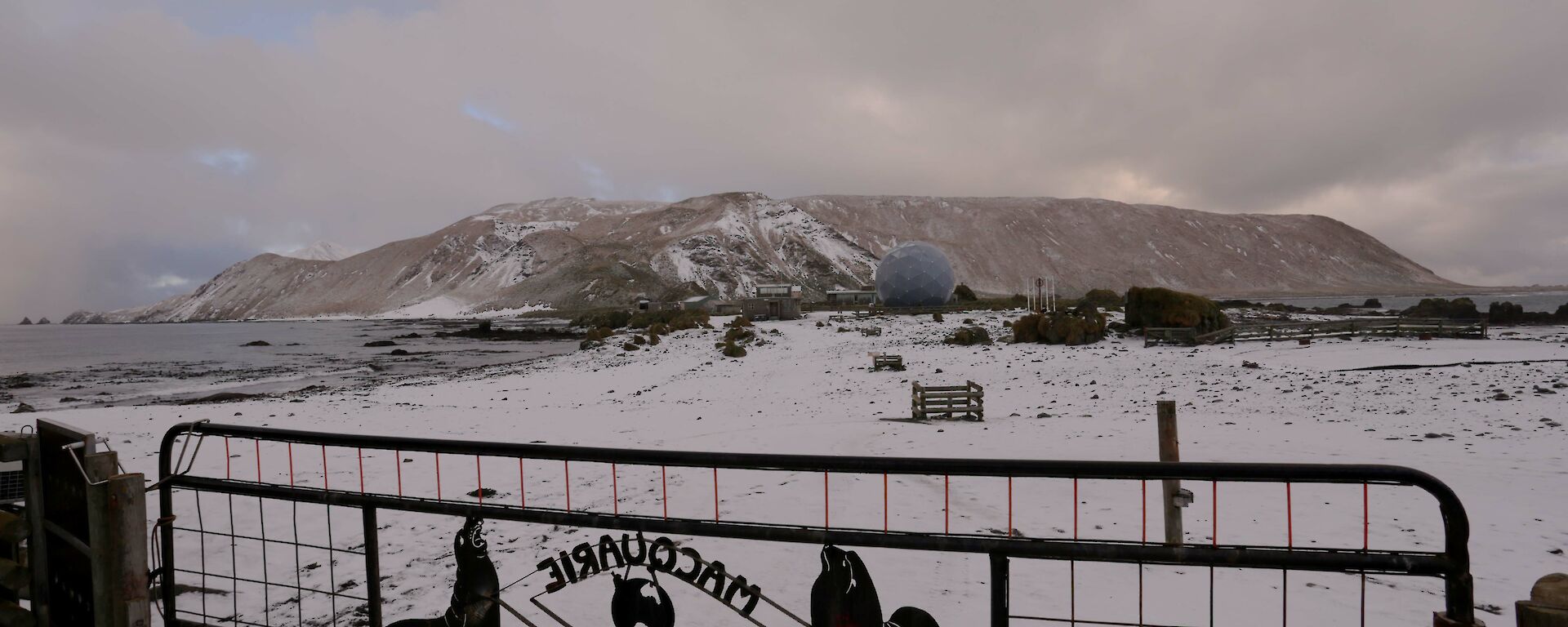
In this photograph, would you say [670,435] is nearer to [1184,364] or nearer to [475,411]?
[475,411]

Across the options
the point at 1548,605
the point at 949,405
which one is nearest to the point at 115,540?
the point at 1548,605

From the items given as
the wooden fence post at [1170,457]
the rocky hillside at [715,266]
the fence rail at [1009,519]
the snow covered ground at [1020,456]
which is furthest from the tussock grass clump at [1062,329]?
the rocky hillside at [715,266]

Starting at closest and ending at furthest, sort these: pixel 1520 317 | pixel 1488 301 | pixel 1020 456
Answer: pixel 1020 456
pixel 1520 317
pixel 1488 301

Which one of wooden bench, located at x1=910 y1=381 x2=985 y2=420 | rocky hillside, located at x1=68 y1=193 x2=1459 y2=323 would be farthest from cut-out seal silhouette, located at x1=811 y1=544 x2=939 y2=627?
rocky hillside, located at x1=68 y1=193 x2=1459 y2=323

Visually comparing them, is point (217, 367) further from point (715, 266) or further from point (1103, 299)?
point (715, 266)

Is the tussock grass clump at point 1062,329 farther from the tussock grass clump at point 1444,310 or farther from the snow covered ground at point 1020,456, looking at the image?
the tussock grass clump at point 1444,310

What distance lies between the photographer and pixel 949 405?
45.2 ft

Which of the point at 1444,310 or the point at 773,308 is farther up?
the point at 773,308

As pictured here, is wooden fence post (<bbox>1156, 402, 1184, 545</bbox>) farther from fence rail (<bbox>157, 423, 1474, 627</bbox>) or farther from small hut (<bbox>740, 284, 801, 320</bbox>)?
small hut (<bbox>740, 284, 801, 320</bbox>)

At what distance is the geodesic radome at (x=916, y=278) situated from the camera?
61.7 meters

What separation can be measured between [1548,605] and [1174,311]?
28209 millimetres

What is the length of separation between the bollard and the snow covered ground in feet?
10.7

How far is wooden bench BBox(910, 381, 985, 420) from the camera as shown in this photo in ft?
44.8

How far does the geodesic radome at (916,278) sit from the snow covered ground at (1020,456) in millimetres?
38014
